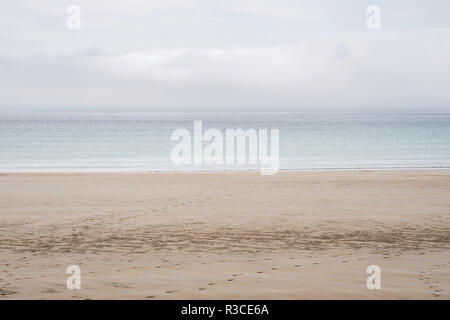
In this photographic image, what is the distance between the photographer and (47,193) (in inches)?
770

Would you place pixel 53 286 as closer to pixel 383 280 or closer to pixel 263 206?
pixel 383 280

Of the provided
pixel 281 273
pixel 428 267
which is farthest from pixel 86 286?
pixel 428 267

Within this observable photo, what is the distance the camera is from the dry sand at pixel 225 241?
8.46 m

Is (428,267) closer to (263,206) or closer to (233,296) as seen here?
(233,296)

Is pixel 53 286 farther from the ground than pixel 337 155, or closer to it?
closer to it

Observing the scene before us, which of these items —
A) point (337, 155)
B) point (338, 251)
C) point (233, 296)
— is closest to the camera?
point (233, 296)

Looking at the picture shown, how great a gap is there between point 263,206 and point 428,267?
7342 mm

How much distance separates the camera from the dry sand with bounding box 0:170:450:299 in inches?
333

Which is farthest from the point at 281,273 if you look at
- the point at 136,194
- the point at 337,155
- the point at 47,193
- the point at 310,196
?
the point at 337,155

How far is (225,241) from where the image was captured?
11.7 metres

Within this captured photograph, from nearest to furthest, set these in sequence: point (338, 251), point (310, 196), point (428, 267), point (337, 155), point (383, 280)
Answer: point (383, 280) → point (428, 267) → point (338, 251) → point (310, 196) → point (337, 155)

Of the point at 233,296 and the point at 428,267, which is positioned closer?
the point at 233,296
